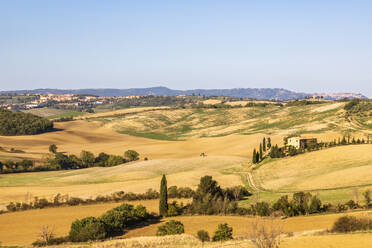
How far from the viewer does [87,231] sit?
43.4 meters

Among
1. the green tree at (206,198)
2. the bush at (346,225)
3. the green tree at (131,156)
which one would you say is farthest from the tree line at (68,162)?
the bush at (346,225)

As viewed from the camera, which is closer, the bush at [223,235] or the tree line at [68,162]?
the bush at [223,235]

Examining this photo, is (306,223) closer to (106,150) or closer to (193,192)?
(193,192)

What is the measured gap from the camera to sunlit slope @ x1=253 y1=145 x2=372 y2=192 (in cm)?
6675

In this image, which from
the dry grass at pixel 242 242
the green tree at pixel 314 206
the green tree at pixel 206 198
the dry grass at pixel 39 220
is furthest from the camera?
the green tree at pixel 206 198

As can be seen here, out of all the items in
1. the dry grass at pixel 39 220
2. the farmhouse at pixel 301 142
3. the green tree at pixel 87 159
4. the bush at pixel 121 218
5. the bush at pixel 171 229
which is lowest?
the green tree at pixel 87 159

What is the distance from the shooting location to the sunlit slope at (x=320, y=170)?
66.8 metres

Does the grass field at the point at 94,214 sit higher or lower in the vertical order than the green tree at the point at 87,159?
higher

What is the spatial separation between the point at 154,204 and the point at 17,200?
21.1m

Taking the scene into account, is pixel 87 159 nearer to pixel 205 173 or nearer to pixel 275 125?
pixel 205 173

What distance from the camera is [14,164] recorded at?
10062cm

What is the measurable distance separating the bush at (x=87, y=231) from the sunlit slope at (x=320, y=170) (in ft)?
105

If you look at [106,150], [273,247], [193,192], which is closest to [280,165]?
[193,192]

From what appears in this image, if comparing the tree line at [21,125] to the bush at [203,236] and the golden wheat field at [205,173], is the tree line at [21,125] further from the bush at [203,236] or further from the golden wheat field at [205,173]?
the bush at [203,236]
